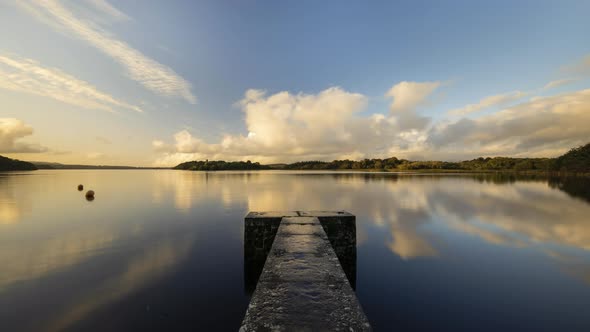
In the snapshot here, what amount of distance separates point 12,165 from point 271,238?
708ft

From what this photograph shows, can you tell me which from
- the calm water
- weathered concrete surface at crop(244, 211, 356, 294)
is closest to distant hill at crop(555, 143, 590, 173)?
the calm water

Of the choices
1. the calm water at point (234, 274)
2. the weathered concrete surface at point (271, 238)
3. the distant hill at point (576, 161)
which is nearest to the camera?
the calm water at point (234, 274)

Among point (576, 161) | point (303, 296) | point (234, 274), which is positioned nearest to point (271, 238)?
point (234, 274)

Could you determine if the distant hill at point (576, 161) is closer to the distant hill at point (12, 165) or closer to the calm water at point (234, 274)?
the calm water at point (234, 274)

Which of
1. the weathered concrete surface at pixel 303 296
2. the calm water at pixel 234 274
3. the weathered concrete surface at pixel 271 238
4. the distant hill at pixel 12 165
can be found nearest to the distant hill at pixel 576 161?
the calm water at pixel 234 274

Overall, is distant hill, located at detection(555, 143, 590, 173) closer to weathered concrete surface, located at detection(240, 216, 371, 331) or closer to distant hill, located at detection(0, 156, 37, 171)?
weathered concrete surface, located at detection(240, 216, 371, 331)

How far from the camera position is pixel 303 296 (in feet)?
13.4

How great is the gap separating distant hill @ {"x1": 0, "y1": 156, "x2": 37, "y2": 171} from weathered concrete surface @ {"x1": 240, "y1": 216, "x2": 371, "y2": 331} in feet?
684

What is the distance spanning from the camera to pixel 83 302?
7.39 meters

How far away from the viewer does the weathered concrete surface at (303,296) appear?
3.35 meters

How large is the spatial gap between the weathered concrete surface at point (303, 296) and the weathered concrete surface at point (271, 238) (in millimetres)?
2943

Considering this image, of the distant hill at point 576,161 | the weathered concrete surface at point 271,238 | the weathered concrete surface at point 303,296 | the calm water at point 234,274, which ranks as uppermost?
the distant hill at point 576,161

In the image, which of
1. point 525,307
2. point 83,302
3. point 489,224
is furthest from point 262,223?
point 489,224

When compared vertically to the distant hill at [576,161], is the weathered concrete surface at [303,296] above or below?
below
